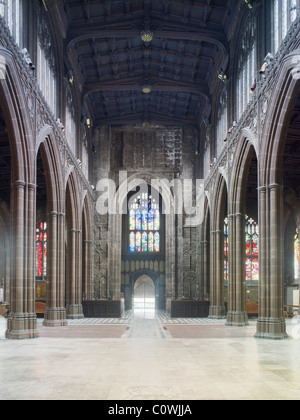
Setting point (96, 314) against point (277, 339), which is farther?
point (96, 314)

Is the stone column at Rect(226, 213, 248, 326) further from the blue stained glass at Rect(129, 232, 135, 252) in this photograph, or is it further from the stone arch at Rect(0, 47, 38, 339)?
the blue stained glass at Rect(129, 232, 135, 252)

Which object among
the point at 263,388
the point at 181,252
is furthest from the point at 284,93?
the point at 181,252

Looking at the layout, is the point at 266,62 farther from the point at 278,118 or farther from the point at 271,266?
the point at 271,266

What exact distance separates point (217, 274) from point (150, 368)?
1712cm

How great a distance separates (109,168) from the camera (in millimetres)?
36625

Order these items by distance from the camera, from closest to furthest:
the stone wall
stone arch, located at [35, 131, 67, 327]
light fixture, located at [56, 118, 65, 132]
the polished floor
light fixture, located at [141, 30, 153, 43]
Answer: the polished floor < stone arch, located at [35, 131, 67, 327] < light fixture, located at [56, 118, 65, 132] < light fixture, located at [141, 30, 153, 43] < the stone wall

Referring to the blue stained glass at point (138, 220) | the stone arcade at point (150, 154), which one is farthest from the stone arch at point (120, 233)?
the blue stained glass at point (138, 220)

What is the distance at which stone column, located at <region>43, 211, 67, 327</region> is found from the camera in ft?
71.9

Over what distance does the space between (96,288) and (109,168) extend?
29.2 feet

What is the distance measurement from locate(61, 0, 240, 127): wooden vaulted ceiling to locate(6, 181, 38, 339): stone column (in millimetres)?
10418

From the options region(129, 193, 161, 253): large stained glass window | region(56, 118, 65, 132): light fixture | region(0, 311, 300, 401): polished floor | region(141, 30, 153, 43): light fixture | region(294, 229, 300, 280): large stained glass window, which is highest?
region(141, 30, 153, 43): light fixture

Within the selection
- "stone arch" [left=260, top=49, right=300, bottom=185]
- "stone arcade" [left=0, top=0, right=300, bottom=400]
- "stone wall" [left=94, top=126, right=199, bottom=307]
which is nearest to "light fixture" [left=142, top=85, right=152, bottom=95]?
"stone arcade" [left=0, top=0, right=300, bottom=400]

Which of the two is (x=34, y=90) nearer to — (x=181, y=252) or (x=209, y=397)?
(x=209, y=397)

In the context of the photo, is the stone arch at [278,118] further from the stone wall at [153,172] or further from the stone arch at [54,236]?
the stone wall at [153,172]
